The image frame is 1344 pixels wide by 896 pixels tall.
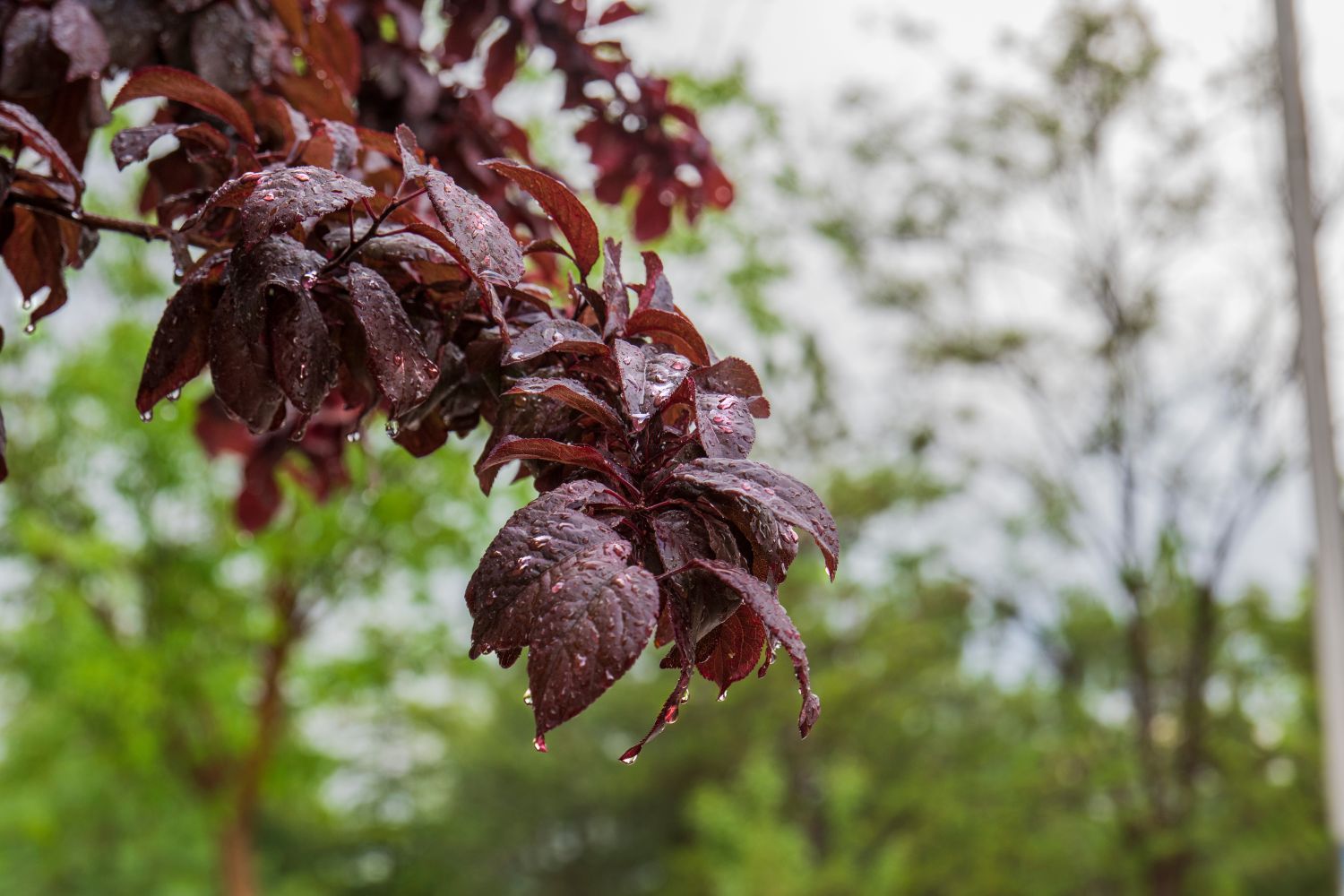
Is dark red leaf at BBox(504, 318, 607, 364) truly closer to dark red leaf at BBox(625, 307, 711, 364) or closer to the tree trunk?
dark red leaf at BBox(625, 307, 711, 364)

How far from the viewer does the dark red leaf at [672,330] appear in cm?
64

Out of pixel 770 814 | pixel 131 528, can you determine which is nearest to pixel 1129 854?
pixel 770 814

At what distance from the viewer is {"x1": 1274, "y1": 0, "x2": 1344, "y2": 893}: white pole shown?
7.23ft

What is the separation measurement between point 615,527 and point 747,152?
502 cm

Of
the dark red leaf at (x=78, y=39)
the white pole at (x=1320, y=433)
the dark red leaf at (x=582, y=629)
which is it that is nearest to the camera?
the dark red leaf at (x=582, y=629)

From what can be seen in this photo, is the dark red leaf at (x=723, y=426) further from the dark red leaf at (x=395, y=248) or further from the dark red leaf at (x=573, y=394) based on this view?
the dark red leaf at (x=395, y=248)

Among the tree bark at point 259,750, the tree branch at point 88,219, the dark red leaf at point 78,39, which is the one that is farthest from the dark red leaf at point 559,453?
the tree bark at point 259,750

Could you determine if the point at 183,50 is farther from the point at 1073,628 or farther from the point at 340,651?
the point at 1073,628

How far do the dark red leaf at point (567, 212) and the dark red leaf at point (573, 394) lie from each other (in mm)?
95

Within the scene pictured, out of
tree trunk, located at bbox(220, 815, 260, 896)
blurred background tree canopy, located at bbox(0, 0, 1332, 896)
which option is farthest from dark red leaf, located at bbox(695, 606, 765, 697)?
tree trunk, located at bbox(220, 815, 260, 896)

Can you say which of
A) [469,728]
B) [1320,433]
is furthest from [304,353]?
[469,728]

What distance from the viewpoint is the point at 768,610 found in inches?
18.2

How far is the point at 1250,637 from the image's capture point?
756 centimetres

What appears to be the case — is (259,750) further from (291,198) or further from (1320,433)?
(291,198)
